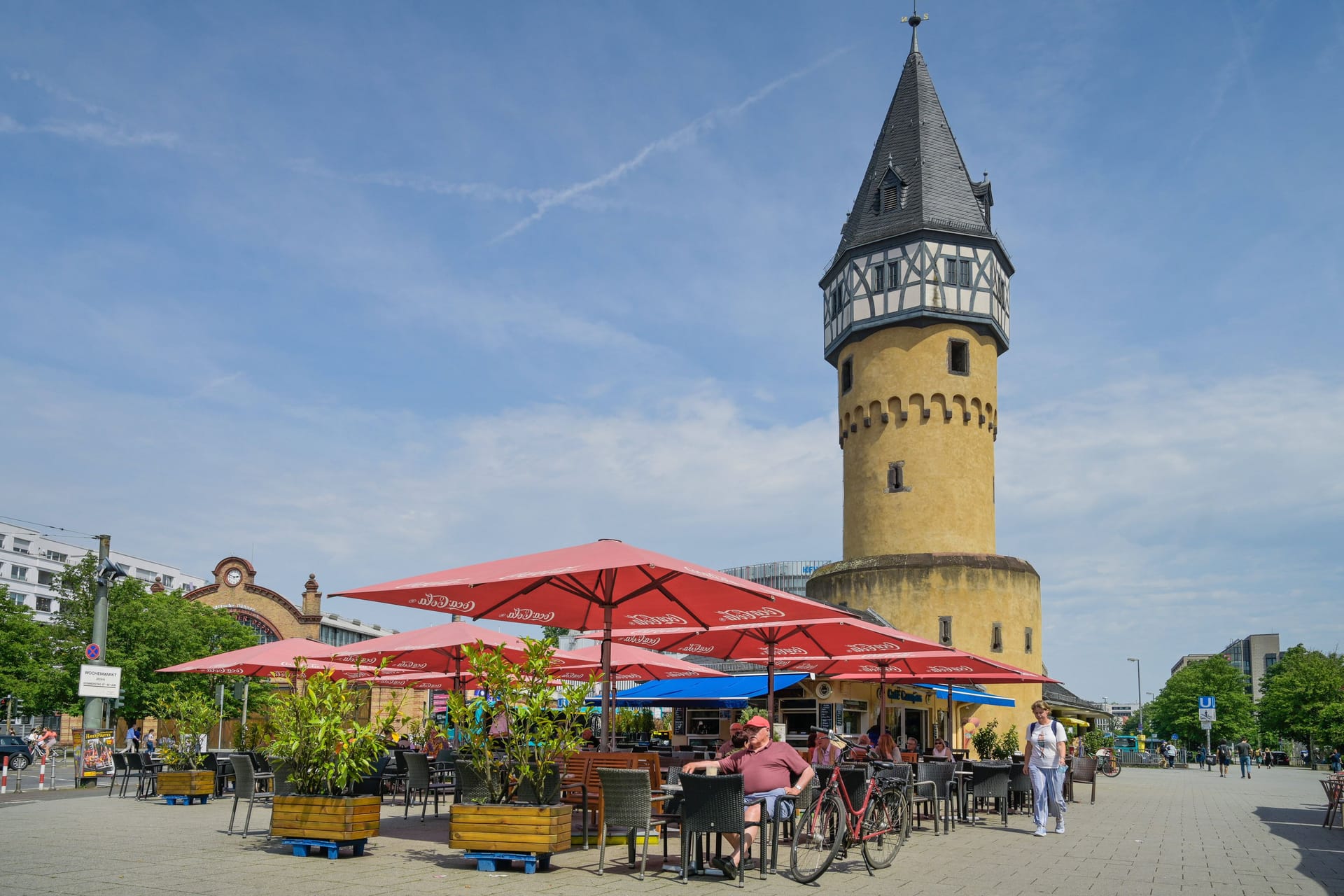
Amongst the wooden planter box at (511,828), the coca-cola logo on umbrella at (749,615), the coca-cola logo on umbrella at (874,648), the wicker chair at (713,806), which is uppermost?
the coca-cola logo on umbrella at (749,615)

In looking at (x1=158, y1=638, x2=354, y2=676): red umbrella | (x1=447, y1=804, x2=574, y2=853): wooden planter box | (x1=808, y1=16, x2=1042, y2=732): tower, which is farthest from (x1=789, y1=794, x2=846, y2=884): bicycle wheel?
(x1=808, y1=16, x2=1042, y2=732): tower

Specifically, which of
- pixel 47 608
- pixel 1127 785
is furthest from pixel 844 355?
pixel 47 608

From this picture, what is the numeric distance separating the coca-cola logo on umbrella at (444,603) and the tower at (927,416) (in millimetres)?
25042

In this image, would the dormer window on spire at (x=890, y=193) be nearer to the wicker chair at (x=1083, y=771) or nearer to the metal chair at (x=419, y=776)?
the wicker chair at (x=1083, y=771)

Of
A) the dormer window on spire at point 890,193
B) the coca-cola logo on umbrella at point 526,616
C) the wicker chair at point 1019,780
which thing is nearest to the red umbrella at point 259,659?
the coca-cola logo on umbrella at point 526,616

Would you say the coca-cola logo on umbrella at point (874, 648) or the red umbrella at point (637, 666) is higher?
the coca-cola logo on umbrella at point (874, 648)

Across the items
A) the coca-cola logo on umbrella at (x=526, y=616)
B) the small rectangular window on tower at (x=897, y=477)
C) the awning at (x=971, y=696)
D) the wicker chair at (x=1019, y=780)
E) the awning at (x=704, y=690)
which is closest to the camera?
the coca-cola logo on umbrella at (x=526, y=616)

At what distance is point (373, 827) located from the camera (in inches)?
372

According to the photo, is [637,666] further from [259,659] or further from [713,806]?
[713,806]

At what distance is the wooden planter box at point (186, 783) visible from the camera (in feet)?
48.8

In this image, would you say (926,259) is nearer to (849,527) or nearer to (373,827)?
(849,527)

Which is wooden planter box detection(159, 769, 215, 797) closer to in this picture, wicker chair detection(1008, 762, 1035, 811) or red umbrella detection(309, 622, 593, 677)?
red umbrella detection(309, 622, 593, 677)

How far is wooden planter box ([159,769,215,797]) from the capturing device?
14.9m

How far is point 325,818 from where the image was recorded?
9172 mm
